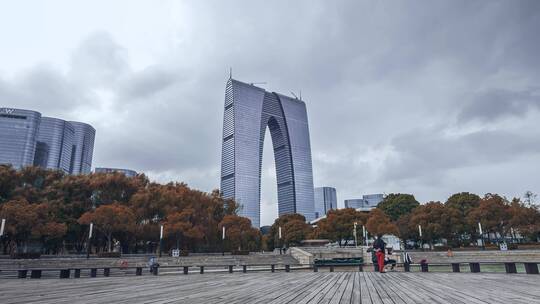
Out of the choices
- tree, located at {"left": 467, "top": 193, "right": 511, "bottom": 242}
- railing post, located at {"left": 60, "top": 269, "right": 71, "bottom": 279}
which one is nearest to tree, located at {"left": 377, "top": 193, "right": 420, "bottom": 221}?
tree, located at {"left": 467, "top": 193, "right": 511, "bottom": 242}

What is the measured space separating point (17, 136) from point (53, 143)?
1460 inches

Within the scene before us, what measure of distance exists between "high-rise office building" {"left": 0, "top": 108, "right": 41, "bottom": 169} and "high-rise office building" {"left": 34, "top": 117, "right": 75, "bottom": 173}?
991 inches

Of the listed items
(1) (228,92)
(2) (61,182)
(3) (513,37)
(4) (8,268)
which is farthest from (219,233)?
(1) (228,92)

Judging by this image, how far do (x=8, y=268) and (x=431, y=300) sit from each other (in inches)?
990

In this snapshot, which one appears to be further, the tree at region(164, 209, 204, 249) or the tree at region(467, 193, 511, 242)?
the tree at region(467, 193, 511, 242)

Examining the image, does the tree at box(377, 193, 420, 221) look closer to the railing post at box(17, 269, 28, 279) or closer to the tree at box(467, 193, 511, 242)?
the tree at box(467, 193, 511, 242)

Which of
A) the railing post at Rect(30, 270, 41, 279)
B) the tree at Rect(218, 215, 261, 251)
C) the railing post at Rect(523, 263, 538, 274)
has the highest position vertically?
the tree at Rect(218, 215, 261, 251)

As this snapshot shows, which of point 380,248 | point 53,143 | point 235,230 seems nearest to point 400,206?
point 235,230

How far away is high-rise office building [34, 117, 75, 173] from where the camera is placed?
181m

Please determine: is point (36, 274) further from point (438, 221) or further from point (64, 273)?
point (438, 221)

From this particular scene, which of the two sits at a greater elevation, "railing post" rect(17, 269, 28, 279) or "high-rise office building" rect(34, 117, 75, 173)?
"high-rise office building" rect(34, 117, 75, 173)

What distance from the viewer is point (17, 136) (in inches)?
5979

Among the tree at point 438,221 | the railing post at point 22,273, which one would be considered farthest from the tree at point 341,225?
the railing post at point 22,273

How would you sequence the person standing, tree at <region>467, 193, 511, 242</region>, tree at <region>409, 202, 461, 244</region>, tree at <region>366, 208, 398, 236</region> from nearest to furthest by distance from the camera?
the person standing < tree at <region>467, 193, 511, 242</region> < tree at <region>409, 202, 461, 244</region> < tree at <region>366, 208, 398, 236</region>
